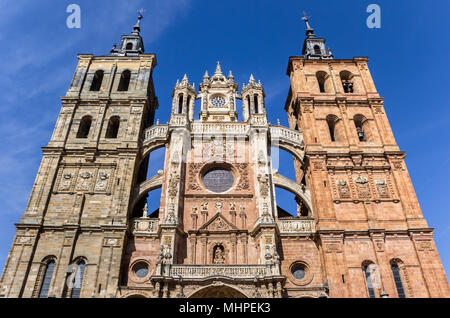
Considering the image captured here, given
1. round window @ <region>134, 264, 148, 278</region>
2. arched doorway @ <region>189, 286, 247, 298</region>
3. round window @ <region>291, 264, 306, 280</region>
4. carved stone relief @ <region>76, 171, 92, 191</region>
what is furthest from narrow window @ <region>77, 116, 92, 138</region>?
round window @ <region>291, 264, 306, 280</region>

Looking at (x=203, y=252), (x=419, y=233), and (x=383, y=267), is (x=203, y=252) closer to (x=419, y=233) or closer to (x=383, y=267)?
(x=383, y=267)

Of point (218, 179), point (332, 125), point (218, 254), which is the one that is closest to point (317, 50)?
point (332, 125)

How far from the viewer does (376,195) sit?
22.1 m

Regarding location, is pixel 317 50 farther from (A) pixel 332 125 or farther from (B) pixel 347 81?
(A) pixel 332 125

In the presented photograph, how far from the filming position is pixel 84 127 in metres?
26.3

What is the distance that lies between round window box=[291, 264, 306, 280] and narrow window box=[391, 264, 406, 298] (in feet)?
15.8

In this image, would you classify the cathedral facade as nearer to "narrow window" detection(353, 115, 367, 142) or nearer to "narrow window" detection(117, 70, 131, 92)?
"narrow window" detection(353, 115, 367, 142)

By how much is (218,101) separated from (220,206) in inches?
397

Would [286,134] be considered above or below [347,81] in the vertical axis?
below

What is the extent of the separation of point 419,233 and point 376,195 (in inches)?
123

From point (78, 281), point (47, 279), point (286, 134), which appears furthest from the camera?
point (286, 134)

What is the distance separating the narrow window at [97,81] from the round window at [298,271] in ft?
65.5

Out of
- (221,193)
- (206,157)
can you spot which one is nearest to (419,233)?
(221,193)

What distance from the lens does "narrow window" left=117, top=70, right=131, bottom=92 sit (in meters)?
29.0
